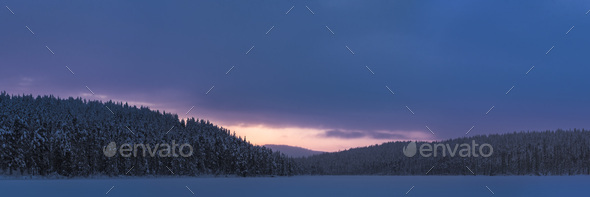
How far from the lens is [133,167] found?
185625 mm

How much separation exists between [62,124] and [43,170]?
906 inches

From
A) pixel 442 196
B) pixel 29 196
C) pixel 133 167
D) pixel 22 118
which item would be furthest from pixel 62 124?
pixel 442 196

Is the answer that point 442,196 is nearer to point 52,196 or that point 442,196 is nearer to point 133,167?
point 52,196

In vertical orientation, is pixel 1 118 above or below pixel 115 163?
above

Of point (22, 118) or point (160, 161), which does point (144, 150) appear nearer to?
point (160, 161)

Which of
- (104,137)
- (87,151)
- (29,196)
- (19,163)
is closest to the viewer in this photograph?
(29,196)

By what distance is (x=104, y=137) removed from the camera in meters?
192

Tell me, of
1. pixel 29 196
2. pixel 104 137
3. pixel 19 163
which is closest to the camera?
pixel 29 196

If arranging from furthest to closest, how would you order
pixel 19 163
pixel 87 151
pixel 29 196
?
1. pixel 87 151
2. pixel 19 163
3. pixel 29 196

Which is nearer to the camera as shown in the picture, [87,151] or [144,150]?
[87,151]

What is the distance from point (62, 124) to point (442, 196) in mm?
149216

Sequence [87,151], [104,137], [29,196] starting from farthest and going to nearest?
[104,137] < [87,151] < [29,196]

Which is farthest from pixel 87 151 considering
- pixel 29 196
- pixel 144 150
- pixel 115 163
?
pixel 29 196

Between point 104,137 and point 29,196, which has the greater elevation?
point 104,137
